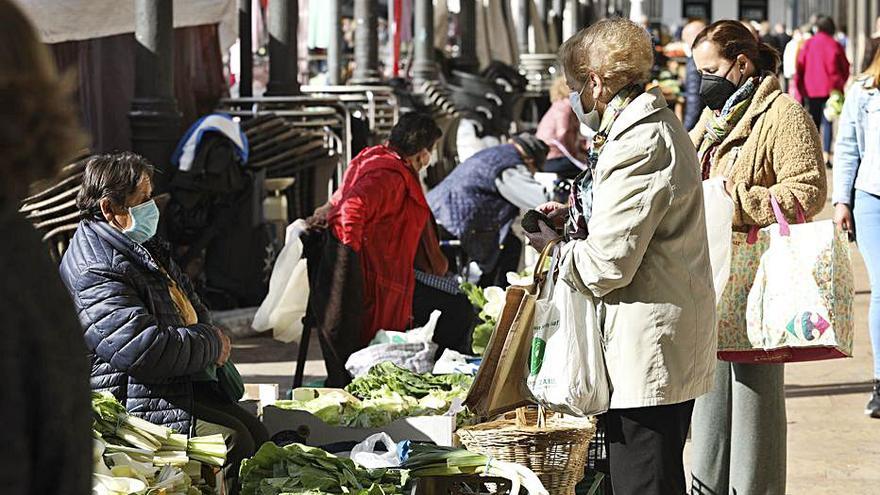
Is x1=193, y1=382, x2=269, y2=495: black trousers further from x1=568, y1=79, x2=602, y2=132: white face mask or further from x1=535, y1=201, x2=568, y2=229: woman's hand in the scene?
x1=568, y1=79, x2=602, y2=132: white face mask

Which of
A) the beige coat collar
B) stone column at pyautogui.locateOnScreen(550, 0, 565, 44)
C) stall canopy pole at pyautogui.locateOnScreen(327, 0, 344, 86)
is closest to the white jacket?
the beige coat collar

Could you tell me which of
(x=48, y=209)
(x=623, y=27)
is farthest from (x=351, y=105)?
(x=623, y=27)

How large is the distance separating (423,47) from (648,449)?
13.3 m

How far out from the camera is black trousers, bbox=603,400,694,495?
4094 millimetres

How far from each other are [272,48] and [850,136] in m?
6.09

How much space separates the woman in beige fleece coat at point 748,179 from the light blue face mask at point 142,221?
6.20ft

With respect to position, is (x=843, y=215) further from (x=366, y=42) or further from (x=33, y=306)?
(x=366, y=42)

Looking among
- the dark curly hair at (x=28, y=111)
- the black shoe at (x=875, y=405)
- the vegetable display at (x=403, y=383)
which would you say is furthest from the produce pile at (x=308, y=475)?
the black shoe at (x=875, y=405)

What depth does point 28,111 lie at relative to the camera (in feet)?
6.32

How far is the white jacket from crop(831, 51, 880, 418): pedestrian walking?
10.1 ft

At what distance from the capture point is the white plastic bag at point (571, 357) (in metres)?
4.05

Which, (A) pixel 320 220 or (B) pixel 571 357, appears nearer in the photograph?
(B) pixel 571 357

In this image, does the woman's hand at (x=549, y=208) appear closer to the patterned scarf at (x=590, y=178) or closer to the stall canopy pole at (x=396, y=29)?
the patterned scarf at (x=590, y=178)

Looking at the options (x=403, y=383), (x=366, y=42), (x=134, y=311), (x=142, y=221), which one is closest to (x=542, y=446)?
(x=403, y=383)
